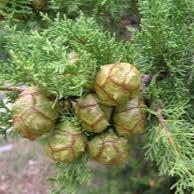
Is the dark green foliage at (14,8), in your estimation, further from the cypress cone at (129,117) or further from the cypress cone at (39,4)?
the cypress cone at (129,117)

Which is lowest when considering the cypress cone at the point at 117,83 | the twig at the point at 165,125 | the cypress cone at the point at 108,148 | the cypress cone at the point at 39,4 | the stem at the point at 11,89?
the cypress cone at the point at 108,148

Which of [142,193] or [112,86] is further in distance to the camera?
[142,193]

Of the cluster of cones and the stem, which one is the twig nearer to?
the cluster of cones

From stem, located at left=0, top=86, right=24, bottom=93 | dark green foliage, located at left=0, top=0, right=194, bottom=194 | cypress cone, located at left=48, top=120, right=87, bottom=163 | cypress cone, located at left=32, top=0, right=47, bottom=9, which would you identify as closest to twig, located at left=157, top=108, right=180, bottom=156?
dark green foliage, located at left=0, top=0, right=194, bottom=194

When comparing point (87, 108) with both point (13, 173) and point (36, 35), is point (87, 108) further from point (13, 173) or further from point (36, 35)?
point (13, 173)

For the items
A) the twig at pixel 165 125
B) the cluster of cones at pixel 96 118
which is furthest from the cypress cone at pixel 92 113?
the twig at pixel 165 125

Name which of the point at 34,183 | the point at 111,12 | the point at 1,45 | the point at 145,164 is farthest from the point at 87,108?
the point at 34,183

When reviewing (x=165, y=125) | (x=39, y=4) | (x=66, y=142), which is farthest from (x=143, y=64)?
(x=39, y=4)
